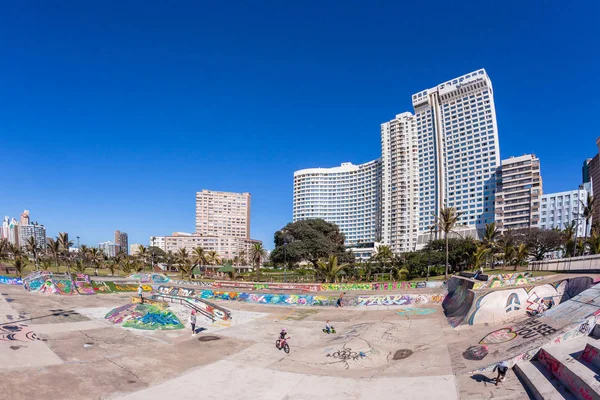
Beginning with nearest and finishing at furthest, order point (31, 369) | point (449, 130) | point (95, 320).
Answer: point (31, 369) → point (95, 320) → point (449, 130)

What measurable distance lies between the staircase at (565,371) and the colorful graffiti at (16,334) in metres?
20.6

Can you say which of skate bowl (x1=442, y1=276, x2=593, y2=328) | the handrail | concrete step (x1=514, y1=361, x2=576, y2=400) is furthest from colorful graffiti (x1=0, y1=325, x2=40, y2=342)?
skate bowl (x1=442, y1=276, x2=593, y2=328)

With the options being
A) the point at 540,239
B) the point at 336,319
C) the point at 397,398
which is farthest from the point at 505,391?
the point at 540,239

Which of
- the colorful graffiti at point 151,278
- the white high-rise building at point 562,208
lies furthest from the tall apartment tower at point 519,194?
the colorful graffiti at point 151,278

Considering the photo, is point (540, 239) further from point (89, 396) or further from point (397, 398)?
point (89, 396)

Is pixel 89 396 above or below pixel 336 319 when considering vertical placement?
above

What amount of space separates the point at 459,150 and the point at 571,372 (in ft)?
432

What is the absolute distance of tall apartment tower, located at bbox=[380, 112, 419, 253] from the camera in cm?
13475

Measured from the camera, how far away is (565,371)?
31.6 ft

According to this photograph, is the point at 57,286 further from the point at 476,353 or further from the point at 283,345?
the point at 476,353

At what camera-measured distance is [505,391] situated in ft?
33.1

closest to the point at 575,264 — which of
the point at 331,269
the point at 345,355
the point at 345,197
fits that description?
the point at 345,355

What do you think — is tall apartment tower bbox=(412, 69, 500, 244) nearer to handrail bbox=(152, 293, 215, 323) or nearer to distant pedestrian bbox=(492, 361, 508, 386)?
handrail bbox=(152, 293, 215, 323)

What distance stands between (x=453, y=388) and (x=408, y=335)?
7.92 metres
